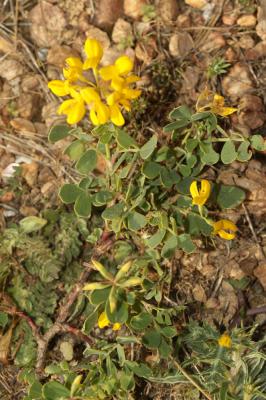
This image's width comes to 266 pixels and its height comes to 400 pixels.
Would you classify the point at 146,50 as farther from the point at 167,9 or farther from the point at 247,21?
the point at 247,21

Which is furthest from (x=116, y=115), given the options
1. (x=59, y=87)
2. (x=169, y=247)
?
(x=169, y=247)

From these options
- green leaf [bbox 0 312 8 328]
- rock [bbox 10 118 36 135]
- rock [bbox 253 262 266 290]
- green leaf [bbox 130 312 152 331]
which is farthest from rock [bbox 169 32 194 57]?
green leaf [bbox 0 312 8 328]

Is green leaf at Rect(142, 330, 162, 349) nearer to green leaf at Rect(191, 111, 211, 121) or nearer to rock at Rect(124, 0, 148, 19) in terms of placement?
green leaf at Rect(191, 111, 211, 121)

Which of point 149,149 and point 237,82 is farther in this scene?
point 237,82

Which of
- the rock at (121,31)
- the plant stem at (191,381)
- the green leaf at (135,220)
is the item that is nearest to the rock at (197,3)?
the rock at (121,31)

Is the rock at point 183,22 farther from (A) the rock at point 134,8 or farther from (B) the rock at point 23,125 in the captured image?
(B) the rock at point 23,125
